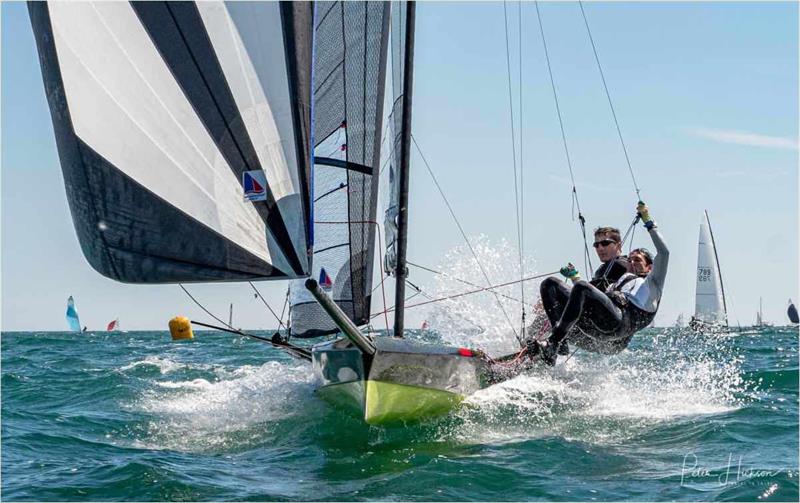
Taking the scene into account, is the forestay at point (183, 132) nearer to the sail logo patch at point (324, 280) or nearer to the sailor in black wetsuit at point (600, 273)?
the sail logo patch at point (324, 280)

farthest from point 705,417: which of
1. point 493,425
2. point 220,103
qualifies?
point 220,103

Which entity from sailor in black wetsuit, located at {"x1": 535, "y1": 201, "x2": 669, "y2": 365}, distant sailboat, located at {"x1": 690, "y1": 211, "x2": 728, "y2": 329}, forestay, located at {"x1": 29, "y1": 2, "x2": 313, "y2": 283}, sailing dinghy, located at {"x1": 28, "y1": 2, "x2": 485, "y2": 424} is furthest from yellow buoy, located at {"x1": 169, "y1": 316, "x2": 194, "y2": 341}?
distant sailboat, located at {"x1": 690, "y1": 211, "x2": 728, "y2": 329}

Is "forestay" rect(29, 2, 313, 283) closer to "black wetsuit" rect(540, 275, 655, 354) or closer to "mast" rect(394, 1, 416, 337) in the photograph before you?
"mast" rect(394, 1, 416, 337)

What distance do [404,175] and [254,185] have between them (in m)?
1.98

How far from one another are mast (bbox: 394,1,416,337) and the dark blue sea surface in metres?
1.00

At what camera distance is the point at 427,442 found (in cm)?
610

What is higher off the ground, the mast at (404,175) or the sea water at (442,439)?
the mast at (404,175)

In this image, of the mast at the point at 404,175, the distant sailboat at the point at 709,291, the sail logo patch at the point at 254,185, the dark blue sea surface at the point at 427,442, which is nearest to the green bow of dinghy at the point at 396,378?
the dark blue sea surface at the point at 427,442

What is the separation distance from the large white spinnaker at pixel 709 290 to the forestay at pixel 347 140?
2939 cm

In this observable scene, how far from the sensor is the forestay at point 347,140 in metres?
6.99

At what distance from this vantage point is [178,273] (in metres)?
5.39

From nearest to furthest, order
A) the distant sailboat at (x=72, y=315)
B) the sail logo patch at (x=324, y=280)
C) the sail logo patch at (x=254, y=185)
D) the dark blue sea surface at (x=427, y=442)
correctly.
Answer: the dark blue sea surface at (x=427, y=442) < the sail logo patch at (x=254, y=185) < the sail logo patch at (x=324, y=280) < the distant sailboat at (x=72, y=315)

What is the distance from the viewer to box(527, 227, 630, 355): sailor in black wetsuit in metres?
7.41

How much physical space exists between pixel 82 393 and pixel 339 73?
4.77 meters
